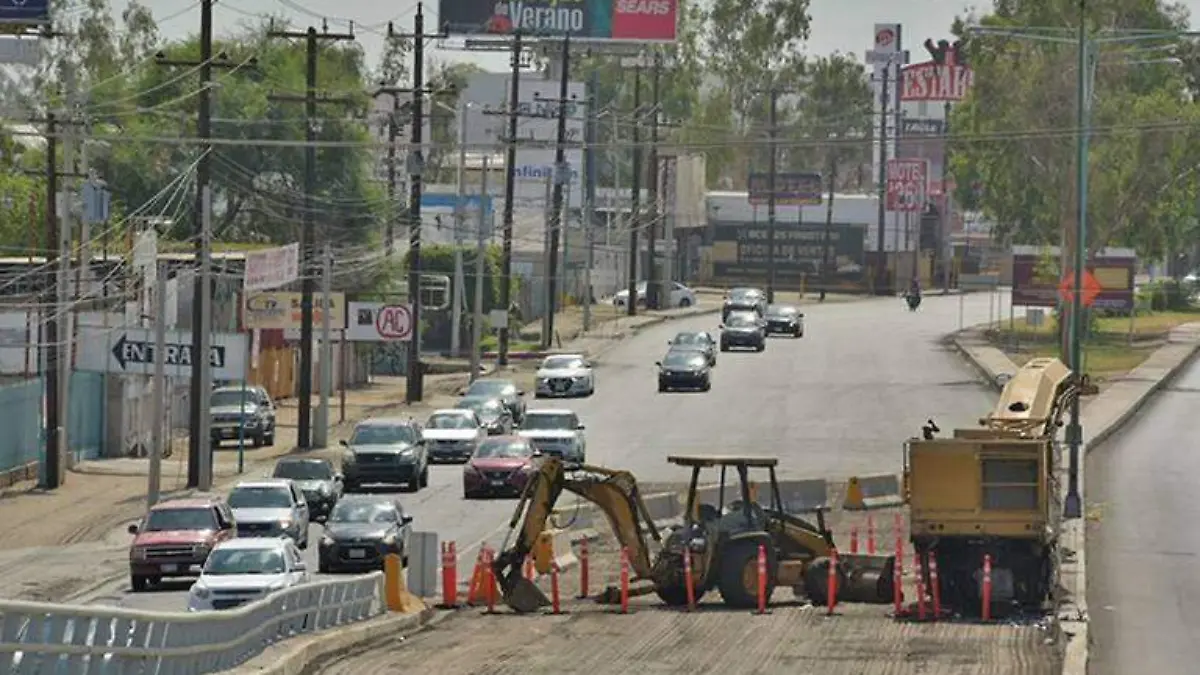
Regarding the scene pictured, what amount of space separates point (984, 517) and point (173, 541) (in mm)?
13146

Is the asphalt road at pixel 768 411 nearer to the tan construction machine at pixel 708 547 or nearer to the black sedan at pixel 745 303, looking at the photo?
the black sedan at pixel 745 303

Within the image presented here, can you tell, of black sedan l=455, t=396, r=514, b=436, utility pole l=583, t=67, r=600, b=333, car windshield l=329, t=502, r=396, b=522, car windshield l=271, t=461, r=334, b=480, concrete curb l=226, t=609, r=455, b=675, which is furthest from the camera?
utility pole l=583, t=67, r=600, b=333

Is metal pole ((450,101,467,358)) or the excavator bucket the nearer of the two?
the excavator bucket

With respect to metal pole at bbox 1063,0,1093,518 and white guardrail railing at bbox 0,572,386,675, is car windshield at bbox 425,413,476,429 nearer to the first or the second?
metal pole at bbox 1063,0,1093,518

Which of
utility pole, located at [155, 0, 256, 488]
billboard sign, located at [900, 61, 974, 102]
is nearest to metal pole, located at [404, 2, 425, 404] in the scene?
utility pole, located at [155, 0, 256, 488]

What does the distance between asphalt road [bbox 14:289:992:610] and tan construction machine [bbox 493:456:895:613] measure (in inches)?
216

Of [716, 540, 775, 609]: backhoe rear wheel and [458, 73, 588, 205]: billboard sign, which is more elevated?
[458, 73, 588, 205]: billboard sign

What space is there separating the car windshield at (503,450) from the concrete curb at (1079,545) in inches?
461

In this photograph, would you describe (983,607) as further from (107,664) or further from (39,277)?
(39,277)

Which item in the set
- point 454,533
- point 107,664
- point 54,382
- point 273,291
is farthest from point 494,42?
point 107,664

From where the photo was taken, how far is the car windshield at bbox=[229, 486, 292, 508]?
47188 mm

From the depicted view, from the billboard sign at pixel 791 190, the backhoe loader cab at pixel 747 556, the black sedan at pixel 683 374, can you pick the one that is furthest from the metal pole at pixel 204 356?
the billboard sign at pixel 791 190

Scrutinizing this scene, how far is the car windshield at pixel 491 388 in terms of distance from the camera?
7200cm

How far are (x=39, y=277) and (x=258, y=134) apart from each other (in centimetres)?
5107
